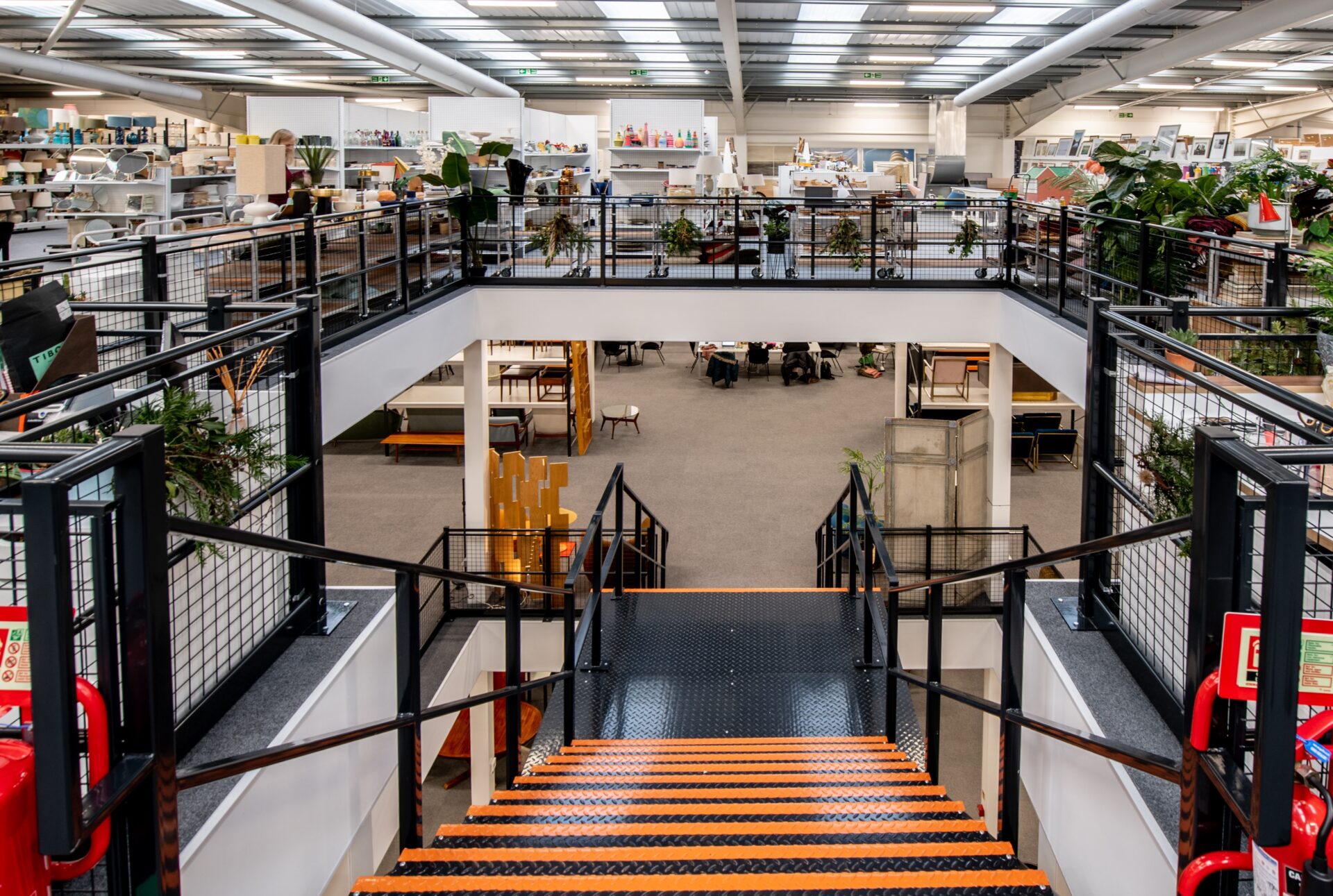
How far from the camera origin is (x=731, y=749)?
568 cm

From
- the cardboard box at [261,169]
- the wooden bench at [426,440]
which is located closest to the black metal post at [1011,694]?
the cardboard box at [261,169]

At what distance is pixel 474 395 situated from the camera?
430 inches

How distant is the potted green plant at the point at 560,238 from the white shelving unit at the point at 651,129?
7.97 metres

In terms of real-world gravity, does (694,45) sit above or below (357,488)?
above

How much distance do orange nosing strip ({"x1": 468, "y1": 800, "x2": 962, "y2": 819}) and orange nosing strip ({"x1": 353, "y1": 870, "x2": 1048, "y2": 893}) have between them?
35.6 inches

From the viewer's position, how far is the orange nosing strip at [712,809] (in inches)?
144

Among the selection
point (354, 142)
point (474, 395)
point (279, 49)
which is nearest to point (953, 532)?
point (474, 395)

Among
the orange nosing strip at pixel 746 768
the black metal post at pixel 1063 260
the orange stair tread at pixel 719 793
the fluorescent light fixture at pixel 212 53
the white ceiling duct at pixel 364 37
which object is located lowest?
the orange nosing strip at pixel 746 768

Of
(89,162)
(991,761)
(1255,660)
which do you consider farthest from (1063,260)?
(89,162)

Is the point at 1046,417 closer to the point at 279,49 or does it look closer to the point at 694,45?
the point at 694,45

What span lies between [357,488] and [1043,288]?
917cm

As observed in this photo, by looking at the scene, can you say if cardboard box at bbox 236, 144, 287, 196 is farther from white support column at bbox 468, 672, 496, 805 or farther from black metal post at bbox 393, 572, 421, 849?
black metal post at bbox 393, 572, 421, 849

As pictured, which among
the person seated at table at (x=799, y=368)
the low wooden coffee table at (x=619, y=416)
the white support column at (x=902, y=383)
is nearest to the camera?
the white support column at (x=902, y=383)

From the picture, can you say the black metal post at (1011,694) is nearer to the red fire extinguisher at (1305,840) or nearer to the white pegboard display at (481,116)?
the red fire extinguisher at (1305,840)
